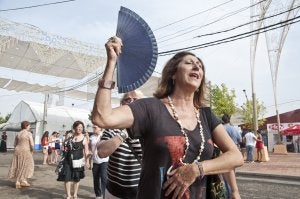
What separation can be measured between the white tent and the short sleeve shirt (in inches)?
1390

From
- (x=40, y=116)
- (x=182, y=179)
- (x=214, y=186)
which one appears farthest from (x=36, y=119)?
(x=182, y=179)

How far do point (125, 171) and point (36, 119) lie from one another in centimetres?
3445

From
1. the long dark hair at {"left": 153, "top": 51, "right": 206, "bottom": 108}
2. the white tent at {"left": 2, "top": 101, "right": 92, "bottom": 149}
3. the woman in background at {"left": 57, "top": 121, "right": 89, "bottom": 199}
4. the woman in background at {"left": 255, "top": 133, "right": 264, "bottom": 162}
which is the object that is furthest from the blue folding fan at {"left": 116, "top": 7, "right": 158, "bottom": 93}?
the white tent at {"left": 2, "top": 101, "right": 92, "bottom": 149}

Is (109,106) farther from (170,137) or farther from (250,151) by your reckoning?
(250,151)

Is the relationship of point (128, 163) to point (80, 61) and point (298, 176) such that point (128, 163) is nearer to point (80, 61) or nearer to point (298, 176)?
point (298, 176)

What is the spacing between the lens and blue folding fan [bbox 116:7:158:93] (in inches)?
78.0

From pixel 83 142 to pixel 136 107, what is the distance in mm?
6419

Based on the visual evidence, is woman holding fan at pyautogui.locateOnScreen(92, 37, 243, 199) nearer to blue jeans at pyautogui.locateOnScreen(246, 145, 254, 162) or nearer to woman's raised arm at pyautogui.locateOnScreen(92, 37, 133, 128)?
woman's raised arm at pyautogui.locateOnScreen(92, 37, 133, 128)

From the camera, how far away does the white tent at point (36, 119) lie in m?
35.8

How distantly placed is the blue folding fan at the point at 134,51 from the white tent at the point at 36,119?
3514cm

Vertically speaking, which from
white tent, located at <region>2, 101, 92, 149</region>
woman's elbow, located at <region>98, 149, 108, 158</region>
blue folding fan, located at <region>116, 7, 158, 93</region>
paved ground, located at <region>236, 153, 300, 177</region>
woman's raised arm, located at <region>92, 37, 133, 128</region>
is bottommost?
paved ground, located at <region>236, 153, 300, 177</region>

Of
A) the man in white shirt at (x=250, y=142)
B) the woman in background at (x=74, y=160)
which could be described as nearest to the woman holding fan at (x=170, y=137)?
the woman in background at (x=74, y=160)

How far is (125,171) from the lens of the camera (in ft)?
11.0

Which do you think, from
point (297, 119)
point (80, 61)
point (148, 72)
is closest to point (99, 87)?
point (148, 72)
